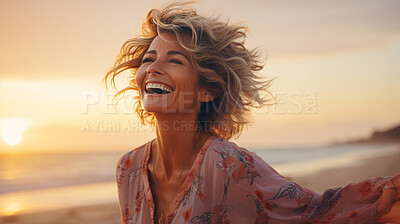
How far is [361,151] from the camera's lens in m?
12.8

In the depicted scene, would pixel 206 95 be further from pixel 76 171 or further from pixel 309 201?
pixel 76 171

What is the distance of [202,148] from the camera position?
2281 millimetres

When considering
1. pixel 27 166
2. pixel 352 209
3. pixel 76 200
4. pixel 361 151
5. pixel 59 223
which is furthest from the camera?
pixel 361 151

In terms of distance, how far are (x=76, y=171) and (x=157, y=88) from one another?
8.73 m

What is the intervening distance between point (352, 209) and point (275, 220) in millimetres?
356

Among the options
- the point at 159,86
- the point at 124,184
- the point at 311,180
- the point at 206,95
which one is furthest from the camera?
the point at 311,180

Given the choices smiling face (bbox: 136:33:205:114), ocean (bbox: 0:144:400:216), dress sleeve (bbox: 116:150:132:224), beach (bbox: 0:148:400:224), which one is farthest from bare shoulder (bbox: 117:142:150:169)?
ocean (bbox: 0:144:400:216)

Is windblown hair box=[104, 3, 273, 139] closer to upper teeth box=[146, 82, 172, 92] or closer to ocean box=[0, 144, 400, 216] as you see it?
upper teeth box=[146, 82, 172, 92]

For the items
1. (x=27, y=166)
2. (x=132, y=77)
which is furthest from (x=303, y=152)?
(x=132, y=77)

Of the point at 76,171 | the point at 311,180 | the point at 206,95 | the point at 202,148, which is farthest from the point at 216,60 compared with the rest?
the point at 76,171

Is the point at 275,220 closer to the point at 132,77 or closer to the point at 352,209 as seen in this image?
the point at 352,209

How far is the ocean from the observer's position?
20.7 feet

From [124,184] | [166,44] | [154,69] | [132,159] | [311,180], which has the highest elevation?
[166,44]

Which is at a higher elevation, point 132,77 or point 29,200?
point 132,77
